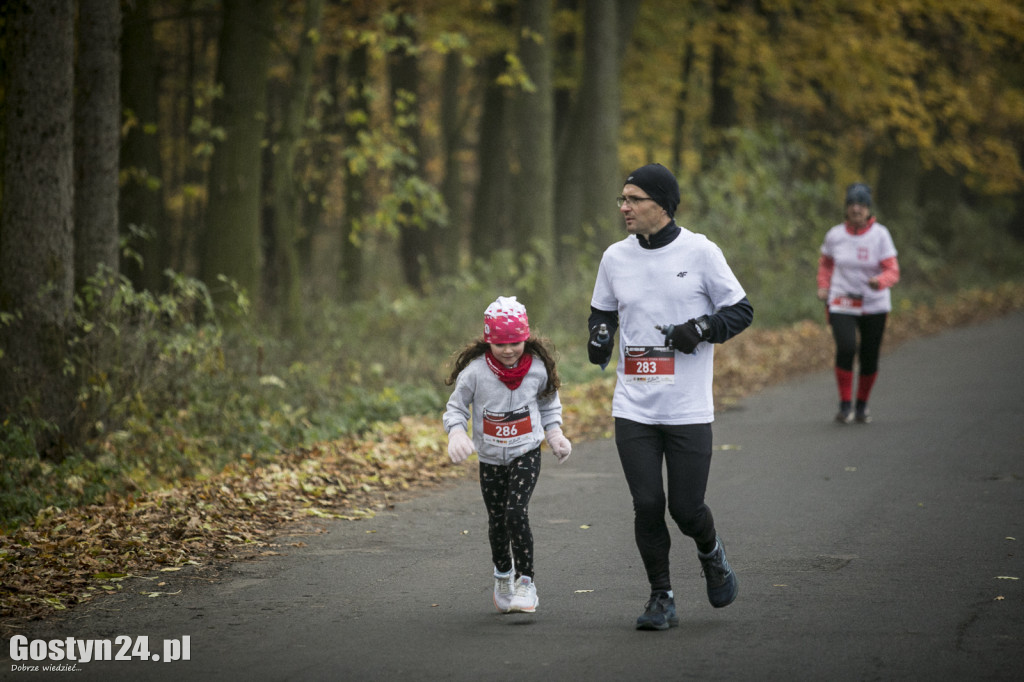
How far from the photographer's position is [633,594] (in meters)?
6.01

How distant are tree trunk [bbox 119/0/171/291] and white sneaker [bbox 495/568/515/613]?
1027 centimetres

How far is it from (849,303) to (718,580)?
6.52 meters

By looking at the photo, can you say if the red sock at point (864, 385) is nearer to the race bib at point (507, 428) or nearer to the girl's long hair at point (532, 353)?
the girl's long hair at point (532, 353)

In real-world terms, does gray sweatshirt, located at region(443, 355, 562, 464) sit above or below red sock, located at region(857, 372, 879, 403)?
above

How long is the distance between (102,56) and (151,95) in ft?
13.9

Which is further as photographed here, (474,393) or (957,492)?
(957,492)

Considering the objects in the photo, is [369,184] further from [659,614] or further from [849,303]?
[659,614]

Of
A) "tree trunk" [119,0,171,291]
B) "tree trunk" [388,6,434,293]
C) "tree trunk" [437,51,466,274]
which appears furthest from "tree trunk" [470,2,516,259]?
"tree trunk" [119,0,171,291]

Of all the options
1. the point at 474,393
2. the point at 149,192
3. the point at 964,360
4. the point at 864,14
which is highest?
the point at 864,14

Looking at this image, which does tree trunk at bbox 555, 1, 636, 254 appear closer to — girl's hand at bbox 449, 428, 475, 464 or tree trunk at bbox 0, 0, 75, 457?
tree trunk at bbox 0, 0, 75, 457

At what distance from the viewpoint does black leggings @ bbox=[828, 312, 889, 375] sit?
1134 cm

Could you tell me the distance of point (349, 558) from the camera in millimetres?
6938

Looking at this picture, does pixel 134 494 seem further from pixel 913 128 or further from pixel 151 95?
pixel 913 128

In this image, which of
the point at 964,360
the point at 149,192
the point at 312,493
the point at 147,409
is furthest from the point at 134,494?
the point at 964,360
